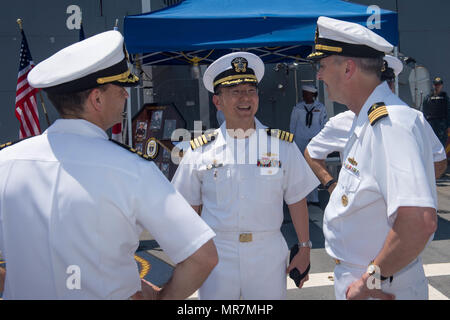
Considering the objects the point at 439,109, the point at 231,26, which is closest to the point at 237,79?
the point at 231,26

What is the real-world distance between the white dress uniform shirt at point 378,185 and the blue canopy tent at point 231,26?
4338 mm

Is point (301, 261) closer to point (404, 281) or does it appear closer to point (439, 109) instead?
point (404, 281)

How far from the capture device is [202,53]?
8484mm

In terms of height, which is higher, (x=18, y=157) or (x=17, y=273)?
(x=18, y=157)

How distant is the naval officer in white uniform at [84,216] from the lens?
132 cm

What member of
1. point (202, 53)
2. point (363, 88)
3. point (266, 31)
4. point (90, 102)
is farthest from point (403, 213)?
point (202, 53)

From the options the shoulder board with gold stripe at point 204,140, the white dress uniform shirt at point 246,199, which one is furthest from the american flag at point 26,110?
the white dress uniform shirt at point 246,199

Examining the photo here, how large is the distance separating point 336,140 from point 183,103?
27.5 ft

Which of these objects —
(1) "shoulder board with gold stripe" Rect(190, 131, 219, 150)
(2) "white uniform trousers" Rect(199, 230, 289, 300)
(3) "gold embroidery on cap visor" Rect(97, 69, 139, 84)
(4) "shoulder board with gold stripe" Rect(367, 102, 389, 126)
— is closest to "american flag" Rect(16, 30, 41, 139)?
(1) "shoulder board with gold stripe" Rect(190, 131, 219, 150)

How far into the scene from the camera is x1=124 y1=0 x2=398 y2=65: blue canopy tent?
581 cm

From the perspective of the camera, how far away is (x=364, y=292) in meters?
1.75

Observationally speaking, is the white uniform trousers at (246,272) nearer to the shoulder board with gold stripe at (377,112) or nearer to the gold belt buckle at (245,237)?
the gold belt buckle at (245,237)
